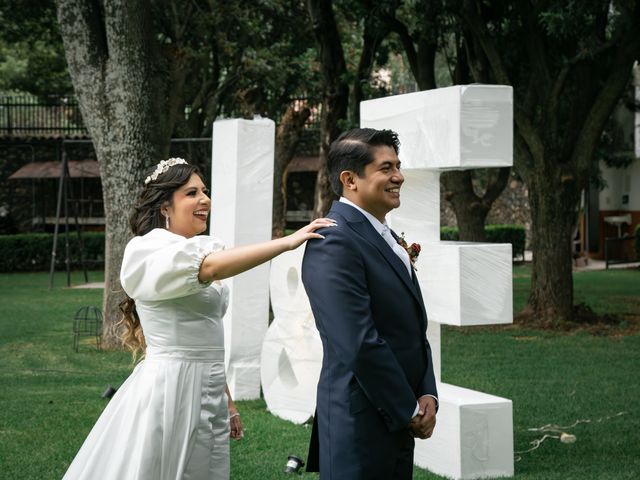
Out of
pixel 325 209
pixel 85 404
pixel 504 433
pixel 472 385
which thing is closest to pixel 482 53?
pixel 325 209

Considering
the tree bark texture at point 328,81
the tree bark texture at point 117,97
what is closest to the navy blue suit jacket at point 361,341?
the tree bark texture at point 117,97

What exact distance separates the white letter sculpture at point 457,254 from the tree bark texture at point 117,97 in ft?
19.2

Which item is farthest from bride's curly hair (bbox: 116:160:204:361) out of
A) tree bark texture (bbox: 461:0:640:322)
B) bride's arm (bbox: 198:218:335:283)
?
tree bark texture (bbox: 461:0:640:322)

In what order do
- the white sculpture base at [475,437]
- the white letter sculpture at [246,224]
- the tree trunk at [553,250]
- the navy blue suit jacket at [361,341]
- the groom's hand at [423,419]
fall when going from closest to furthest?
the navy blue suit jacket at [361,341] < the groom's hand at [423,419] < the white sculpture base at [475,437] < the white letter sculpture at [246,224] < the tree trunk at [553,250]

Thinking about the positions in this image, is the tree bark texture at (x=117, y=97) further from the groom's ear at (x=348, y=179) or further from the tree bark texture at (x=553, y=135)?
the groom's ear at (x=348, y=179)

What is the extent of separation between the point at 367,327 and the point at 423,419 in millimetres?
463

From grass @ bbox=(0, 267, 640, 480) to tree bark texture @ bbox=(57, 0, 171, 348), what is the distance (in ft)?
5.08

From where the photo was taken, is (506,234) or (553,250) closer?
(553,250)

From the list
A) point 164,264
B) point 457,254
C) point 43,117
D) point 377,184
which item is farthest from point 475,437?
Result: point 43,117

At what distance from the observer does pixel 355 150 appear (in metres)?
3.93

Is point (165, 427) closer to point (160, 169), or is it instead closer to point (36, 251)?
point (160, 169)

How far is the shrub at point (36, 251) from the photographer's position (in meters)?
27.2

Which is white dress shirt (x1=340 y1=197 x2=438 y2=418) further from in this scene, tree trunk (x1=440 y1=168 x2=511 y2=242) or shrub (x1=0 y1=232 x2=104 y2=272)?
shrub (x1=0 y1=232 x2=104 y2=272)

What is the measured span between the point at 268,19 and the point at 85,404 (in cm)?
1745
